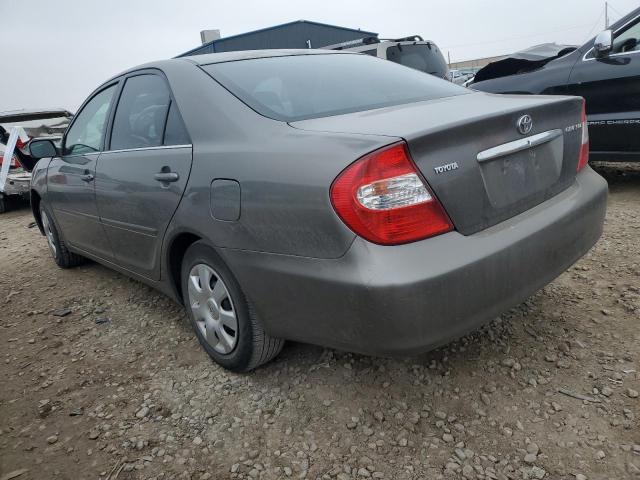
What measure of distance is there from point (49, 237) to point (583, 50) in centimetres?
500

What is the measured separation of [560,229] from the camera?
1893 millimetres

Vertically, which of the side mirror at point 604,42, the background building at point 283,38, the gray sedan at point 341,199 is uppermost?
the background building at point 283,38

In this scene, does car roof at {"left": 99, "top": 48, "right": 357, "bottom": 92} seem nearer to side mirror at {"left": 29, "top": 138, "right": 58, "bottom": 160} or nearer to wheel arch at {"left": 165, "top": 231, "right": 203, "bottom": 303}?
wheel arch at {"left": 165, "top": 231, "right": 203, "bottom": 303}

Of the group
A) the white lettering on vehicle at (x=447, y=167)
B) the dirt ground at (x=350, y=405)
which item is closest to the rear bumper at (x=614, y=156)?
the dirt ground at (x=350, y=405)

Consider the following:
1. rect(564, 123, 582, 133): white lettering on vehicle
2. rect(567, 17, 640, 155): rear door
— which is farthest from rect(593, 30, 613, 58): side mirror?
rect(564, 123, 582, 133): white lettering on vehicle

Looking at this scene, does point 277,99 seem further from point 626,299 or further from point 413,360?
point 626,299

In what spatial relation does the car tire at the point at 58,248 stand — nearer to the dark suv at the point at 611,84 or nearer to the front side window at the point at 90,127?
the front side window at the point at 90,127

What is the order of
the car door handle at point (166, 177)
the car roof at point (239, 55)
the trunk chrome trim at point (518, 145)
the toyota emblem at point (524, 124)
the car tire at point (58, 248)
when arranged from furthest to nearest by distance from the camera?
the car tire at point (58, 248)
the car roof at point (239, 55)
the car door handle at point (166, 177)
the toyota emblem at point (524, 124)
the trunk chrome trim at point (518, 145)

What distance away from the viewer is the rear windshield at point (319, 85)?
6.77 ft

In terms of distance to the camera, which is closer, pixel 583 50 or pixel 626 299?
pixel 626 299

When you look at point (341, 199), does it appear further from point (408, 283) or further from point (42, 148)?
point (42, 148)

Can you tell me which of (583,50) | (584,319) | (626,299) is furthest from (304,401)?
(583,50)

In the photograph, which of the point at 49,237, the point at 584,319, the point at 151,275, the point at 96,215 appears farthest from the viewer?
the point at 49,237

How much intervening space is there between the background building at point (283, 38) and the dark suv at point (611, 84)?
622 inches
